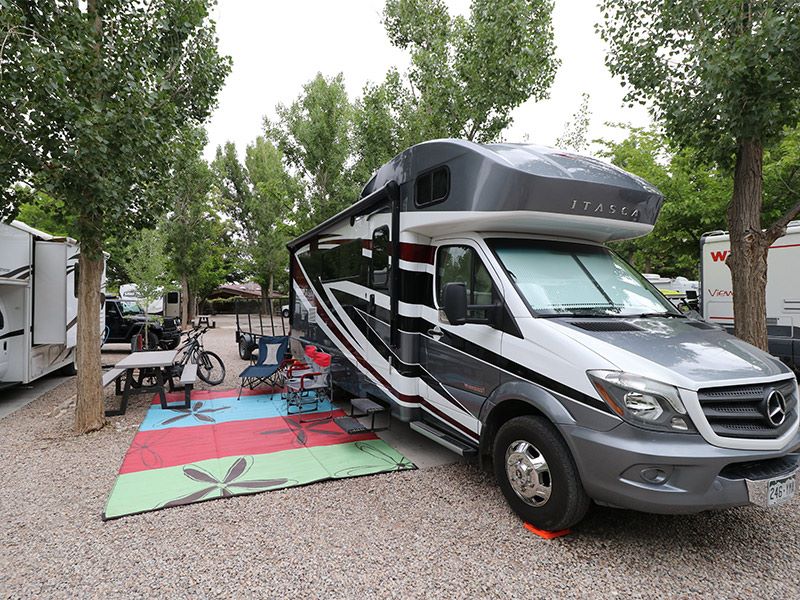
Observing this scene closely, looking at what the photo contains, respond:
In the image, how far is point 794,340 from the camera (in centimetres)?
812

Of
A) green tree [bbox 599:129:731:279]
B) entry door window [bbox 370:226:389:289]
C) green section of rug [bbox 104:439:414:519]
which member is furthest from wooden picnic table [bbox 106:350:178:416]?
green tree [bbox 599:129:731:279]

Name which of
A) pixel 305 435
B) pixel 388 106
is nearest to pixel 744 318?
pixel 305 435

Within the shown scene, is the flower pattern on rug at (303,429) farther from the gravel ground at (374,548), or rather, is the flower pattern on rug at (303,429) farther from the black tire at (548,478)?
the black tire at (548,478)

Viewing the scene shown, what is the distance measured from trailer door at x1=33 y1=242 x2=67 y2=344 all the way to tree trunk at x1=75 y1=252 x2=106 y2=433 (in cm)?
266

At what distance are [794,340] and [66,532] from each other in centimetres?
1081

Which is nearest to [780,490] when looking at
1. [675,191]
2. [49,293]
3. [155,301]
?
[49,293]

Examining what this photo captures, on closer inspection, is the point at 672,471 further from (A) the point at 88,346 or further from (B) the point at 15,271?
(B) the point at 15,271

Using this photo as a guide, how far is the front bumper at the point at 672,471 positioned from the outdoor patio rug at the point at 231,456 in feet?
7.45

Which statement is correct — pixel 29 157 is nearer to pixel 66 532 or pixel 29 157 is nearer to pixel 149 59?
pixel 149 59

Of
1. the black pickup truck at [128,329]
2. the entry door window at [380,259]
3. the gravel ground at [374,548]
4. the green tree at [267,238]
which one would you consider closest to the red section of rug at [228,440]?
the gravel ground at [374,548]

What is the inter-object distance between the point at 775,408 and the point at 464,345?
2159 millimetres

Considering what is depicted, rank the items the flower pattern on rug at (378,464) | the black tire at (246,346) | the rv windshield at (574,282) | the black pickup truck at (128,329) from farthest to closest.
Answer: the black pickup truck at (128,329)
the black tire at (246,346)
the flower pattern on rug at (378,464)
the rv windshield at (574,282)

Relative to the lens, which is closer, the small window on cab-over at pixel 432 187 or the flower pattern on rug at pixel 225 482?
the flower pattern on rug at pixel 225 482

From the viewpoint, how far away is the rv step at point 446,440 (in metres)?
Answer: 3.96
